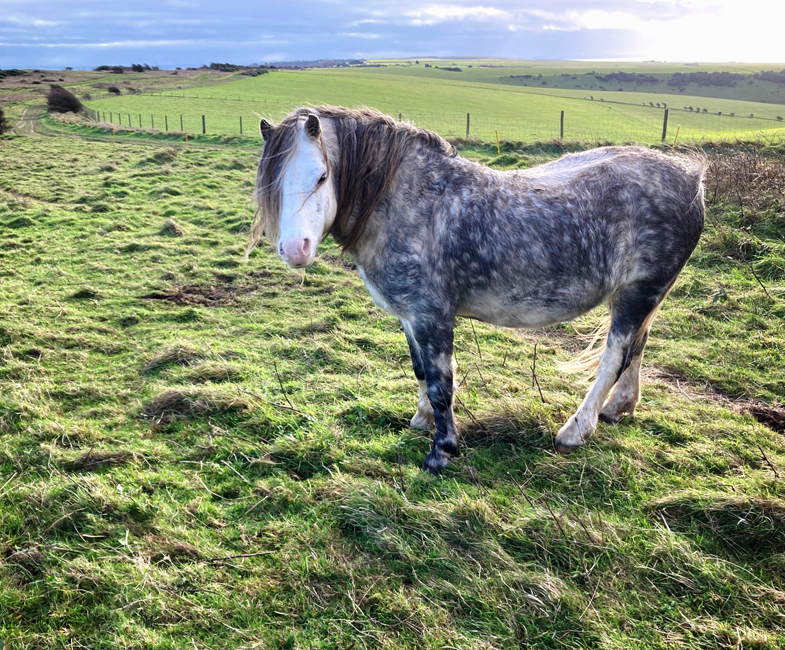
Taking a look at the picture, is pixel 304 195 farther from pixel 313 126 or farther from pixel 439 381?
pixel 439 381

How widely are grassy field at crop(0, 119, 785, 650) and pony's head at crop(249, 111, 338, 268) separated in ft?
2.49

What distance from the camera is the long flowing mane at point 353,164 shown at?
328cm

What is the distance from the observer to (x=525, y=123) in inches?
1171

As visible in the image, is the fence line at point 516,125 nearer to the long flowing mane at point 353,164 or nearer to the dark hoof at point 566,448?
the long flowing mane at point 353,164

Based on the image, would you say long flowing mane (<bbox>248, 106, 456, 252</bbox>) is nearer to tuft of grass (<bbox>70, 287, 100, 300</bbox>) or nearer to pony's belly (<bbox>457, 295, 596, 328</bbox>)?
pony's belly (<bbox>457, 295, 596, 328</bbox>)

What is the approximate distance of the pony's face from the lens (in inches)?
118

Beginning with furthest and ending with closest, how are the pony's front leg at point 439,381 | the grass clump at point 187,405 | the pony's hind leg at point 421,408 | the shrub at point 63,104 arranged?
1. the shrub at point 63,104
2. the grass clump at point 187,405
3. the pony's hind leg at point 421,408
4. the pony's front leg at point 439,381

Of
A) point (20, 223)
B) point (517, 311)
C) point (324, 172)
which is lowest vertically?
point (20, 223)

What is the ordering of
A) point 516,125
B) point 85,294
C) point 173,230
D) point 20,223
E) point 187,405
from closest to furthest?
point 187,405
point 85,294
point 173,230
point 20,223
point 516,125

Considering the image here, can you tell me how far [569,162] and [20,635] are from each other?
4.56m

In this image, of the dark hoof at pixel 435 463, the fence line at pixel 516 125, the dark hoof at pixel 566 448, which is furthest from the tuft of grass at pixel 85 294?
the fence line at pixel 516 125

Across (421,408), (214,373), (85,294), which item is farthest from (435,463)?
(85,294)

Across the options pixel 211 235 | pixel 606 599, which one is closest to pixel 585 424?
pixel 606 599

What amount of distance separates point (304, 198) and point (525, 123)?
29950mm
